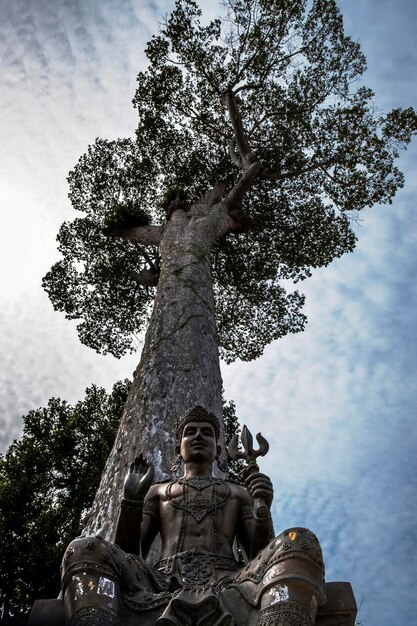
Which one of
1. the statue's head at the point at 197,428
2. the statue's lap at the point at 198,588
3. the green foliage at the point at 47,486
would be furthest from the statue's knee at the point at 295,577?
the green foliage at the point at 47,486

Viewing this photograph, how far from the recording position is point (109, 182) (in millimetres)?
16062

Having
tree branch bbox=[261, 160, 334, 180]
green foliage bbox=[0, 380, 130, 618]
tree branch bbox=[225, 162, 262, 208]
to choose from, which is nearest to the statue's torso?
green foliage bbox=[0, 380, 130, 618]

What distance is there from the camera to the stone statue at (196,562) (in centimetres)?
269

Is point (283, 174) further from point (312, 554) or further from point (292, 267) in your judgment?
point (312, 554)

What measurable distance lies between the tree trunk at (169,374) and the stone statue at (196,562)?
0.94 meters

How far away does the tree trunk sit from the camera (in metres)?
5.29

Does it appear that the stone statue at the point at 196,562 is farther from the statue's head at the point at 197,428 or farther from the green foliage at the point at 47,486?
the green foliage at the point at 47,486

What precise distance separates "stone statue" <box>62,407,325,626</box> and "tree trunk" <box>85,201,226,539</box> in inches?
37.1

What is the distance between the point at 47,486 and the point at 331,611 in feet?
36.1

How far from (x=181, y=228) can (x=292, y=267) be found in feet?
19.6

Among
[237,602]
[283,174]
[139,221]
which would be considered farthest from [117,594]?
[283,174]

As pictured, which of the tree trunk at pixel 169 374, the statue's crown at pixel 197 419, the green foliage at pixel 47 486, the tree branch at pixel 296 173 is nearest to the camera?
the statue's crown at pixel 197 419

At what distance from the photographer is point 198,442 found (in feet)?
13.7

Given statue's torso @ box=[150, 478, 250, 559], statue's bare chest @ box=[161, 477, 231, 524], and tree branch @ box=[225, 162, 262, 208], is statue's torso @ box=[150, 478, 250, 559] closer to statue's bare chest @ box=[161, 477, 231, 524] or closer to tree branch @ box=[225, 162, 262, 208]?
statue's bare chest @ box=[161, 477, 231, 524]
